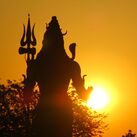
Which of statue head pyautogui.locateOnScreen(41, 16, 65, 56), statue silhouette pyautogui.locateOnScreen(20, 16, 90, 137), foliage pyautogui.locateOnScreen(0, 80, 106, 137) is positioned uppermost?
foliage pyautogui.locateOnScreen(0, 80, 106, 137)

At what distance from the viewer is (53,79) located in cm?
1494

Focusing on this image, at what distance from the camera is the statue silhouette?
1471 centimetres

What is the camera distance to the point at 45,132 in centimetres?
1460

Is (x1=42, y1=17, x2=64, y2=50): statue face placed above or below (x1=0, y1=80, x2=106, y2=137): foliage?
below

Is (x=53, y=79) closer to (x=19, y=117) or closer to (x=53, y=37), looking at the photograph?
(x=53, y=37)

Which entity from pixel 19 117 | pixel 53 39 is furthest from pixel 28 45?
pixel 19 117

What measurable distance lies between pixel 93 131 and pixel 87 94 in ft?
197

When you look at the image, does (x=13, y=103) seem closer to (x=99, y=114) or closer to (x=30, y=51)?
(x=99, y=114)

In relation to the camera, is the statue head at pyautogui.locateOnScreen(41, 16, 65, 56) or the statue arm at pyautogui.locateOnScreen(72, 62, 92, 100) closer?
the statue head at pyautogui.locateOnScreen(41, 16, 65, 56)

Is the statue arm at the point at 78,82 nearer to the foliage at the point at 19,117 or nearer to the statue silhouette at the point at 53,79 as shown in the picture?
the statue silhouette at the point at 53,79

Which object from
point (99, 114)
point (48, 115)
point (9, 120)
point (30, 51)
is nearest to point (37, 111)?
point (48, 115)

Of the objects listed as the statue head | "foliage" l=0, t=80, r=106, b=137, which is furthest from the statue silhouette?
"foliage" l=0, t=80, r=106, b=137

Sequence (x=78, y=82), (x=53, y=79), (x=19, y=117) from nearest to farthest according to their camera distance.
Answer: (x=53, y=79) → (x=78, y=82) → (x=19, y=117)

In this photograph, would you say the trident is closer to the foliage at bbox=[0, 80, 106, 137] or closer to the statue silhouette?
the statue silhouette
